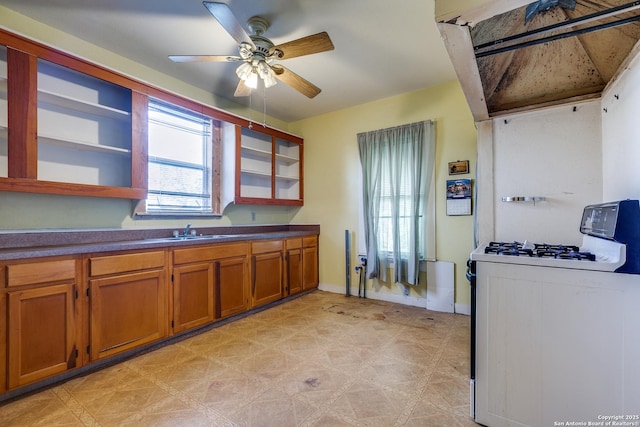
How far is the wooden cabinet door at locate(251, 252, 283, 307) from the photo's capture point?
3.32 m

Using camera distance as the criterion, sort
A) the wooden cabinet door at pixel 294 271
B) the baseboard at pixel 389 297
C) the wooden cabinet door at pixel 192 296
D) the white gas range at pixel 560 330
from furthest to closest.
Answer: the wooden cabinet door at pixel 294 271 < the baseboard at pixel 389 297 < the wooden cabinet door at pixel 192 296 < the white gas range at pixel 560 330

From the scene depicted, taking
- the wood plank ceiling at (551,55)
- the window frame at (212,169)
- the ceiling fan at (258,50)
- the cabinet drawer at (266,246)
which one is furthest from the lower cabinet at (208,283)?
the wood plank ceiling at (551,55)

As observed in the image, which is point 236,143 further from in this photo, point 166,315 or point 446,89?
point 446,89

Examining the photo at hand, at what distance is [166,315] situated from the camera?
2479 mm

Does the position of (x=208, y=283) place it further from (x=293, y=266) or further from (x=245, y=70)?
(x=245, y=70)

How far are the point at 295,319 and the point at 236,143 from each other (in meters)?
2.24

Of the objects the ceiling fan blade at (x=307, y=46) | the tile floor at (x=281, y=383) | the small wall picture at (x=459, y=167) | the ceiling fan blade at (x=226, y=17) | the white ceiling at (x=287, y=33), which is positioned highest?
the white ceiling at (x=287, y=33)

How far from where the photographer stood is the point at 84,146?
2.38m

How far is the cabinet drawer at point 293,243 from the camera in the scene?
3810 mm

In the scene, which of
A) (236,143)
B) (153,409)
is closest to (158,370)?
(153,409)

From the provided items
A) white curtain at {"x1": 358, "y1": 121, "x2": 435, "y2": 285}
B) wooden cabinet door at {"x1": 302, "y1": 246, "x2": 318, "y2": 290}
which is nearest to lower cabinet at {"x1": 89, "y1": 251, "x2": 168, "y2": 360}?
wooden cabinet door at {"x1": 302, "y1": 246, "x2": 318, "y2": 290}

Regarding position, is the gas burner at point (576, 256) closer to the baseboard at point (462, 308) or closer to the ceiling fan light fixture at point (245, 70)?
the baseboard at point (462, 308)

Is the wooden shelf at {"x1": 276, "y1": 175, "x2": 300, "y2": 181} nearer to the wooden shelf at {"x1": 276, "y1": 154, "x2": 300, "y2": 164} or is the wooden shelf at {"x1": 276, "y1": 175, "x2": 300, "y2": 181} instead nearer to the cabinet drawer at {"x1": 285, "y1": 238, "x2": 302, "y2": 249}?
the wooden shelf at {"x1": 276, "y1": 154, "x2": 300, "y2": 164}

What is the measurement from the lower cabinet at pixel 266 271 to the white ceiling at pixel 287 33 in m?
2.01
